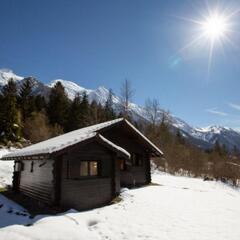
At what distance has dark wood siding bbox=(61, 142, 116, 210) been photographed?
1630cm

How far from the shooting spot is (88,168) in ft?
59.0

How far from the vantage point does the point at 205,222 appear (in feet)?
44.0

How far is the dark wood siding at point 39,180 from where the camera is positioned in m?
A: 16.4

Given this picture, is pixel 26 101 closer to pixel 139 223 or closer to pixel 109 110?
pixel 109 110

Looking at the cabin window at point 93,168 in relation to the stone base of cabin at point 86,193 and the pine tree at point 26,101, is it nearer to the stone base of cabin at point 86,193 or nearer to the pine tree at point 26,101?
the stone base of cabin at point 86,193

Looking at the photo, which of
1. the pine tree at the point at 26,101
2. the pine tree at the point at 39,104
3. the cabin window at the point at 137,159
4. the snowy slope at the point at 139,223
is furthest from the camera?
the pine tree at the point at 39,104

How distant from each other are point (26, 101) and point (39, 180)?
45.0 m

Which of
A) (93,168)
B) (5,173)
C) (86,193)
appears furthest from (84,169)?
(5,173)

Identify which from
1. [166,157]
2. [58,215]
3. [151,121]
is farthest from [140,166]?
[151,121]

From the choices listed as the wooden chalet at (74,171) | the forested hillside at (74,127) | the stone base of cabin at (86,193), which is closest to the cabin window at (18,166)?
the wooden chalet at (74,171)

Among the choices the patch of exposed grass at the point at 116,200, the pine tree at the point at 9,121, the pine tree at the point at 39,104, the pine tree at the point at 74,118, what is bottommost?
the patch of exposed grass at the point at 116,200

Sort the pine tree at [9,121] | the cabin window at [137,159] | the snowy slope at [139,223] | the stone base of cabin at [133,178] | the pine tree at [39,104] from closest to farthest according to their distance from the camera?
the snowy slope at [139,223]
the stone base of cabin at [133,178]
the cabin window at [137,159]
the pine tree at [9,121]
the pine tree at [39,104]

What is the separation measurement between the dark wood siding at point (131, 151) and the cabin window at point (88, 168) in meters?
5.92

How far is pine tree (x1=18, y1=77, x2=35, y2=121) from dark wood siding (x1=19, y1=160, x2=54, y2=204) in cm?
3706
